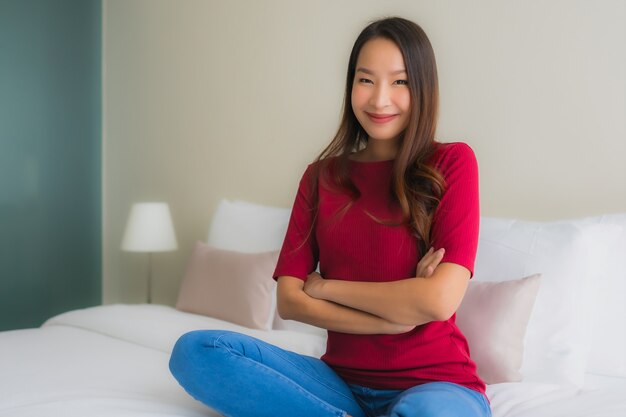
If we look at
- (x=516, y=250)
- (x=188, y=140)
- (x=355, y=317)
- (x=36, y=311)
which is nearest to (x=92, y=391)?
(x=355, y=317)

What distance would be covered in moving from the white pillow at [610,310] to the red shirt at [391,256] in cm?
76

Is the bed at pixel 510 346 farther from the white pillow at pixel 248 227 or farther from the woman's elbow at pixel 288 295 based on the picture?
the white pillow at pixel 248 227

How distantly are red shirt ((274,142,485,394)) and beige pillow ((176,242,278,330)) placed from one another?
107 cm

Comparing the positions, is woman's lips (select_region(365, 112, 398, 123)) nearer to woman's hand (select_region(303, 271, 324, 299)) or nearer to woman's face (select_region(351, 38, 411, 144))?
woman's face (select_region(351, 38, 411, 144))

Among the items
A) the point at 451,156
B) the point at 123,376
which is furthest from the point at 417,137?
the point at 123,376

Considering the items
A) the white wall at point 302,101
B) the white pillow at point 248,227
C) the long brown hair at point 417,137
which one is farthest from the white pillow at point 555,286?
the white pillow at point 248,227

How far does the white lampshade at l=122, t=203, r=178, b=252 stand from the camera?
3707 mm

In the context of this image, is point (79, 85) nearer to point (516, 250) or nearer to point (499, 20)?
point (499, 20)

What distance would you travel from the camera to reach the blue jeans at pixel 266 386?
4.91 ft

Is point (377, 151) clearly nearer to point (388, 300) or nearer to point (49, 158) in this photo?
point (388, 300)

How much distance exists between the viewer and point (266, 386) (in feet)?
4.97

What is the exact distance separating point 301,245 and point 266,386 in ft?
1.39

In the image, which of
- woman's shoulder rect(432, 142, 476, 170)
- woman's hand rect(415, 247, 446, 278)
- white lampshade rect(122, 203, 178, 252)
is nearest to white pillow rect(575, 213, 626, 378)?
woman's shoulder rect(432, 142, 476, 170)

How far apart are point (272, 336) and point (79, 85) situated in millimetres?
2490
